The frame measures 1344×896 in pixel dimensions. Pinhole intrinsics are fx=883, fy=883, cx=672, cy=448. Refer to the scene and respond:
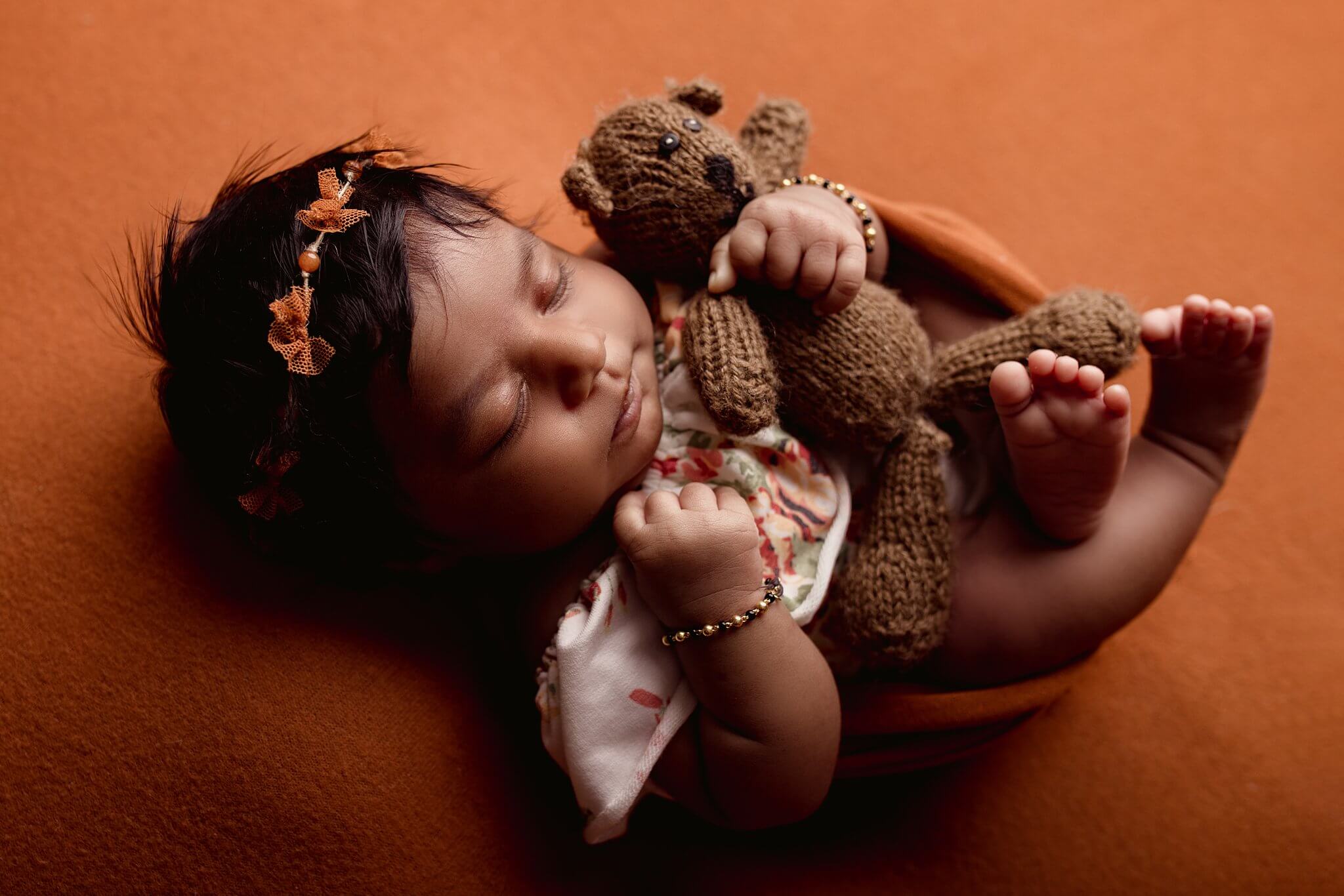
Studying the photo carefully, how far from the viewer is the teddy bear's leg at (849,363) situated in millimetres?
808

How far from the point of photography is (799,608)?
2.87ft

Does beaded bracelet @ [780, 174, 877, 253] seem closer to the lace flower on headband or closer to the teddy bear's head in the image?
the teddy bear's head

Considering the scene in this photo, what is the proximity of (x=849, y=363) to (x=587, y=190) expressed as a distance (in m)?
0.28

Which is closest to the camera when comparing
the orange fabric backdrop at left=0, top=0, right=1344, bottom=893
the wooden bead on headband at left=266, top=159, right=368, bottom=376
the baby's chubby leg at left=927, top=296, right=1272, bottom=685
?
the wooden bead on headband at left=266, top=159, right=368, bottom=376

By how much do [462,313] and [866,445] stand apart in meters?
0.40

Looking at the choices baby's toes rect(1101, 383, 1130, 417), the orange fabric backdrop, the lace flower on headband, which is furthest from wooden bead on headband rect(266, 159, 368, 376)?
baby's toes rect(1101, 383, 1130, 417)

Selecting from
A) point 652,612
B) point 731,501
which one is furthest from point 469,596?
point 731,501

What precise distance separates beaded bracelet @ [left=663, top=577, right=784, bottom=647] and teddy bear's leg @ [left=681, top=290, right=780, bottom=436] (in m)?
0.15

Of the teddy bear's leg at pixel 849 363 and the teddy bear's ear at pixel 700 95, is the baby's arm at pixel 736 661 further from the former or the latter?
the teddy bear's ear at pixel 700 95

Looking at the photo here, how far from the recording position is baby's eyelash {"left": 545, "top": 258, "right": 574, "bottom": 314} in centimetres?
79

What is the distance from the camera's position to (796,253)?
77 centimetres

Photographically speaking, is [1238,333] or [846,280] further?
[1238,333]

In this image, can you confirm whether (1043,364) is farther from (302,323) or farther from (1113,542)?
(302,323)

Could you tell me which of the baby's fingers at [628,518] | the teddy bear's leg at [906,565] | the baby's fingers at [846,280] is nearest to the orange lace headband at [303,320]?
the baby's fingers at [628,518]
